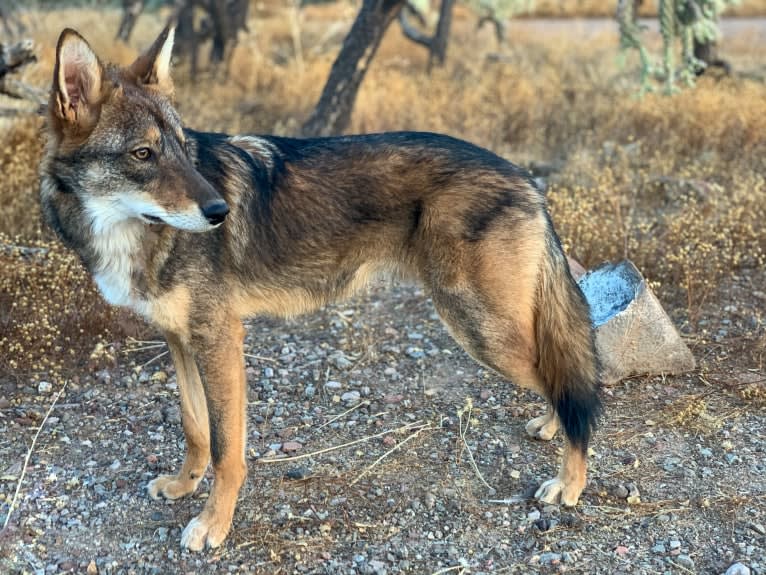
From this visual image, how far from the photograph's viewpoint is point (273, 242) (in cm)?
385

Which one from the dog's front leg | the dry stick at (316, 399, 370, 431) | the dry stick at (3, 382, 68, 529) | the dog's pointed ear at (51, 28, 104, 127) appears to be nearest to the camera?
the dog's pointed ear at (51, 28, 104, 127)

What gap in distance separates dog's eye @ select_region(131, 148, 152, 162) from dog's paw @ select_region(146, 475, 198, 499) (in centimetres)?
168

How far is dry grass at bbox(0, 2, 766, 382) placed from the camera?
5.52m

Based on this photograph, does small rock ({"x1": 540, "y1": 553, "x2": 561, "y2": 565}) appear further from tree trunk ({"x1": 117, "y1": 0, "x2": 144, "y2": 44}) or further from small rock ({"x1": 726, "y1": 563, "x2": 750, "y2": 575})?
tree trunk ({"x1": 117, "y1": 0, "x2": 144, "y2": 44})

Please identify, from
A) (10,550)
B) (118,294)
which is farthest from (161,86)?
(10,550)

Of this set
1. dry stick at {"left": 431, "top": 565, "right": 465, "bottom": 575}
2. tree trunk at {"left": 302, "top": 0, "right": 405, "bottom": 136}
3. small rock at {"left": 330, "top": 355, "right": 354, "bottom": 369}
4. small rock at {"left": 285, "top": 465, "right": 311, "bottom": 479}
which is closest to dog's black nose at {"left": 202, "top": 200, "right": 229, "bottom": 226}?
small rock at {"left": 285, "top": 465, "right": 311, "bottom": 479}

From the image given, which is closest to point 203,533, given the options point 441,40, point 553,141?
point 553,141

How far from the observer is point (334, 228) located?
3830 millimetres

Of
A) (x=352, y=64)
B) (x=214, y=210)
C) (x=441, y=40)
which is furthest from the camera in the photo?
(x=441, y=40)

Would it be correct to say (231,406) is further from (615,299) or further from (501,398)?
(615,299)

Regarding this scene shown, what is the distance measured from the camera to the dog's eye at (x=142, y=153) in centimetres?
325

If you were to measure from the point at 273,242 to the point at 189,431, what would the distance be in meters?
1.04

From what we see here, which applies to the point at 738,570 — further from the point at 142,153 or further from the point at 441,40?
the point at 441,40

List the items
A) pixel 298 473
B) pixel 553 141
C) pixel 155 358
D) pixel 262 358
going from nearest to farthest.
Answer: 1. pixel 298 473
2. pixel 155 358
3. pixel 262 358
4. pixel 553 141
